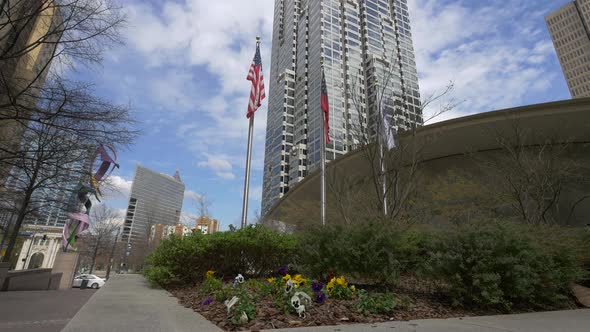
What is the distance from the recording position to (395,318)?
186 inches

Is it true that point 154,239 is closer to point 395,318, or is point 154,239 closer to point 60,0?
point 60,0

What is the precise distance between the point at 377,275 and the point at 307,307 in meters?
2.84

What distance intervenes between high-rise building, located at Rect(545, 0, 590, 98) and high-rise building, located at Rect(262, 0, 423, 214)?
65.2 metres

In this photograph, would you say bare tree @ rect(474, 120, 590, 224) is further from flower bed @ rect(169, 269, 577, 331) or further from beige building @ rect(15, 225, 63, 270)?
beige building @ rect(15, 225, 63, 270)

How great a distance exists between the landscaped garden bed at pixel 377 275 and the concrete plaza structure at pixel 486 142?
6355 millimetres

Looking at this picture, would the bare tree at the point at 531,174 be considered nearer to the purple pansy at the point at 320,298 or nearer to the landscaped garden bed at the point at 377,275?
the landscaped garden bed at the point at 377,275

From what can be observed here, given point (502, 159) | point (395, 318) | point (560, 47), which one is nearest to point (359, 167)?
point (502, 159)

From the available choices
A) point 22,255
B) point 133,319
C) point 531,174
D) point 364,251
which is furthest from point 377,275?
point 22,255

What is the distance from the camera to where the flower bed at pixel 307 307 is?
4035 mm

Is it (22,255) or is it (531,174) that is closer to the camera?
(531,174)

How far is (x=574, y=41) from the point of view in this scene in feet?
358

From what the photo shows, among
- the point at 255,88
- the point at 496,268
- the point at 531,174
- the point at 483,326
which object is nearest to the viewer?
the point at 483,326

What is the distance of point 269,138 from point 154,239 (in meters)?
44.2

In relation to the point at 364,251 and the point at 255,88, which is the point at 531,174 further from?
the point at 255,88
